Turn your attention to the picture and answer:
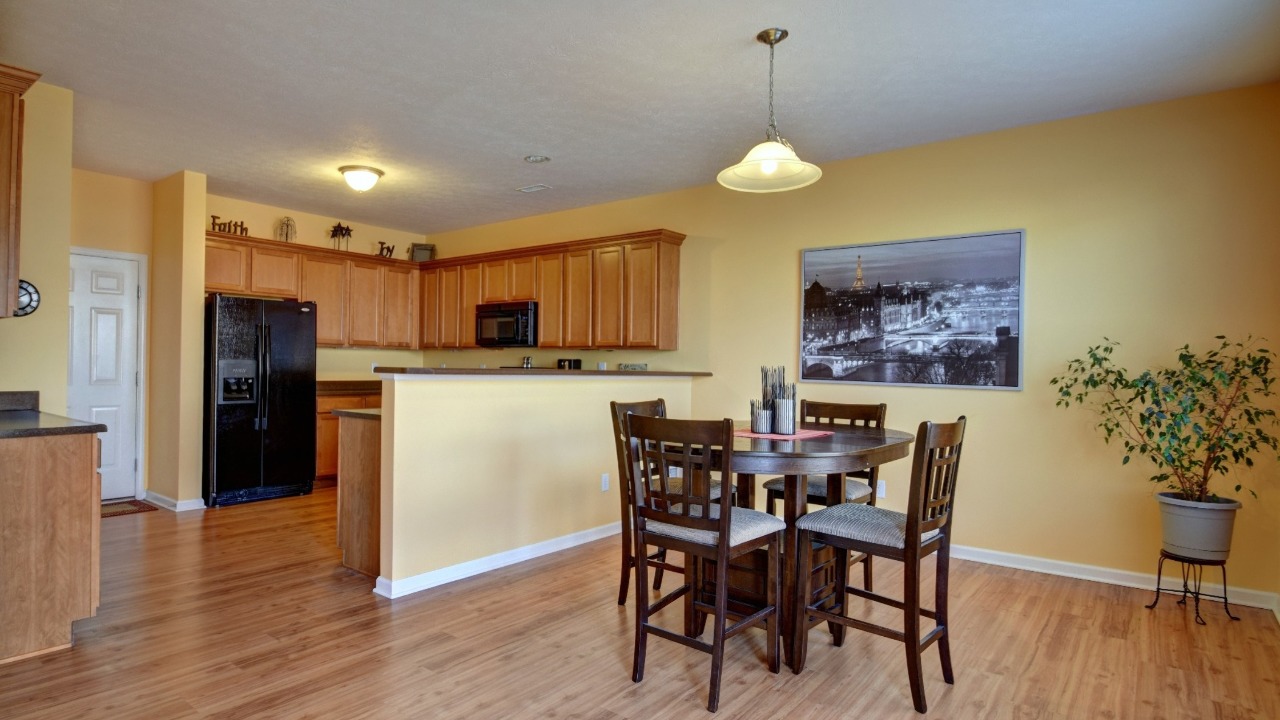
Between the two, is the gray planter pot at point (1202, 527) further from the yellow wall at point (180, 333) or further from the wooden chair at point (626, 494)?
the yellow wall at point (180, 333)

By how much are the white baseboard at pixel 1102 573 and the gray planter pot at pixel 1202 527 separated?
37 centimetres

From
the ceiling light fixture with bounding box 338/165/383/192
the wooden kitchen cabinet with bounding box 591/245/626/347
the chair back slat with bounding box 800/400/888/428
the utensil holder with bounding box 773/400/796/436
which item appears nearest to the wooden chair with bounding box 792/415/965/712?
the utensil holder with bounding box 773/400/796/436

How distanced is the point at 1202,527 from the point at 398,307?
6.39 meters

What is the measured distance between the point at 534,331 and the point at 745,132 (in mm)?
2804

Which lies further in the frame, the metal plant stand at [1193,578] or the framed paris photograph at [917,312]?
the framed paris photograph at [917,312]

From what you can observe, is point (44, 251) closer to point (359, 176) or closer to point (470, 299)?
point (359, 176)

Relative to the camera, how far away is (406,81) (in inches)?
128

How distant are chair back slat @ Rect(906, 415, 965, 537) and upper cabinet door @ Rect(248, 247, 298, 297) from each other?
549cm

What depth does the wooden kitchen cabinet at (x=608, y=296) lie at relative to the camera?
5.33 metres

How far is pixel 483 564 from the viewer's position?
11.7 feet

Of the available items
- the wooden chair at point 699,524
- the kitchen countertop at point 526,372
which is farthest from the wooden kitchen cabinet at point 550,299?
the wooden chair at point 699,524

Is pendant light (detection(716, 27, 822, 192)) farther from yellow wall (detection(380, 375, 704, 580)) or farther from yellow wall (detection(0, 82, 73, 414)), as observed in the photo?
yellow wall (detection(0, 82, 73, 414))

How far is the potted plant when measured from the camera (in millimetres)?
3020

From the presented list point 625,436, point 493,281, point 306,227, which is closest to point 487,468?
point 625,436
